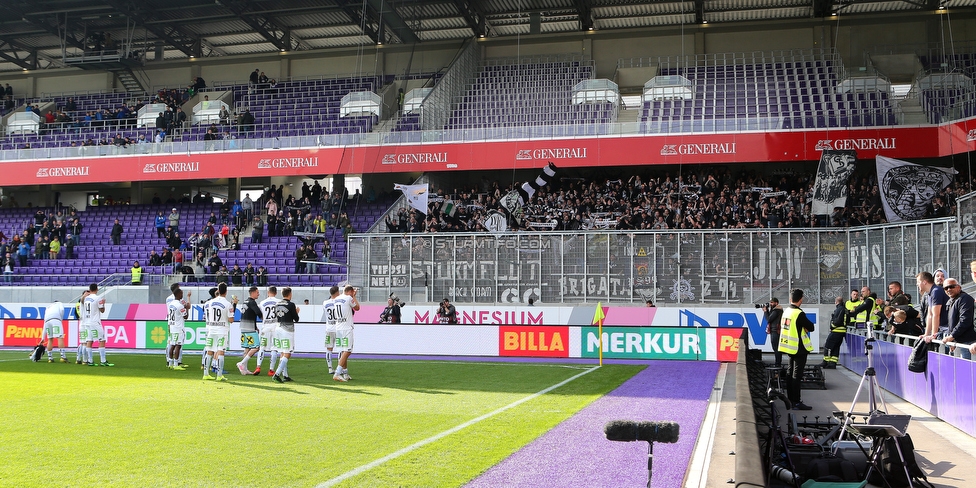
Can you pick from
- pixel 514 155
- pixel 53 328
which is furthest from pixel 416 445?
pixel 514 155

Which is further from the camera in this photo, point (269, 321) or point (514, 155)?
point (514, 155)

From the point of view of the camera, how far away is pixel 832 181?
90.7 ft

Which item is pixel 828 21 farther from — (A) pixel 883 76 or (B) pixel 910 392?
(B) pixel 910 392

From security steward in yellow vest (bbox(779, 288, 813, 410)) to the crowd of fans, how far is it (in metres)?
14.1

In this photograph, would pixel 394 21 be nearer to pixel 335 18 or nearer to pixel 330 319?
pixel 335 18

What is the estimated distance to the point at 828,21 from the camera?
4034cm

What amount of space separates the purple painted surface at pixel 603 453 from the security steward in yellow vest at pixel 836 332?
549 cm

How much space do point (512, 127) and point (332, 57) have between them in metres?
15.9

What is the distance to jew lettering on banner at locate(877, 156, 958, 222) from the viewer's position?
26109 mm

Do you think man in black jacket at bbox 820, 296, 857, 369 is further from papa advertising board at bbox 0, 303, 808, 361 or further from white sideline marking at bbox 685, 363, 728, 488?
white sideline marking at bbox 685, 363, 728, 488

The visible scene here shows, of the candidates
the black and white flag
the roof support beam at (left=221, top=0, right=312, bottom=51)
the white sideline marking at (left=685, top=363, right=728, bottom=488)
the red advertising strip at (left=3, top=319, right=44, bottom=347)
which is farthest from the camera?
the roof support beam at (left=221, top=0, right=312, bottom=51)

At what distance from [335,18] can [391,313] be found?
71.7 ft

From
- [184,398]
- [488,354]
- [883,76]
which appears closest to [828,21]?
[883,76]

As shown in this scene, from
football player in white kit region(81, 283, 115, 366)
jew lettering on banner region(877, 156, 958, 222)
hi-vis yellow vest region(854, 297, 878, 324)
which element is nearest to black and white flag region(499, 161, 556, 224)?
jew lettering on banner region(877, 156, 958, 222)
